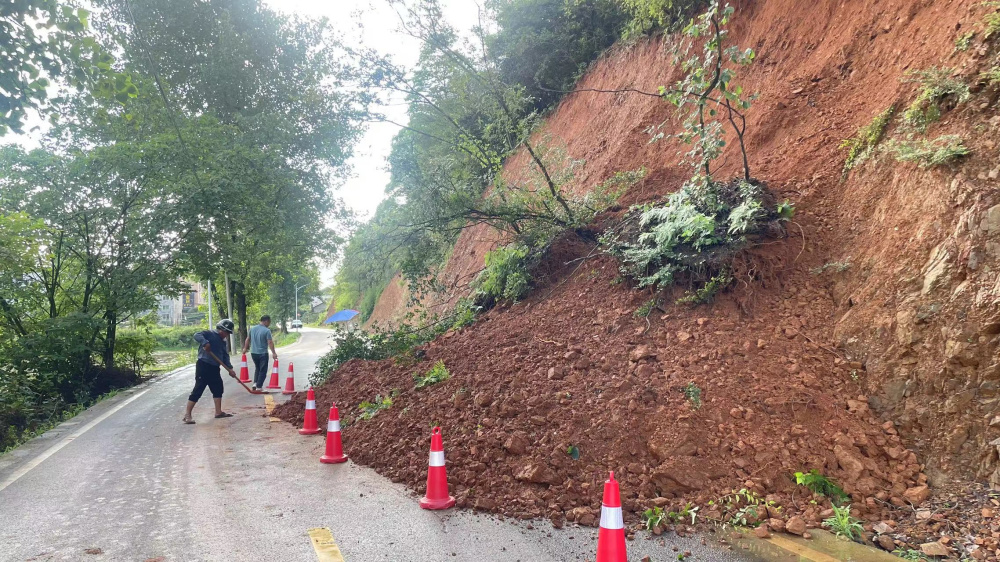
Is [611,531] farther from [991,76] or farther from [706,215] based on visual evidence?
[991,76]

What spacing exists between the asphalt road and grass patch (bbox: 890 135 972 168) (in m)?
4.08

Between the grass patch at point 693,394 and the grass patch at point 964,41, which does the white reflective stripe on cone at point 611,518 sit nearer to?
the grass patch at point 693,394

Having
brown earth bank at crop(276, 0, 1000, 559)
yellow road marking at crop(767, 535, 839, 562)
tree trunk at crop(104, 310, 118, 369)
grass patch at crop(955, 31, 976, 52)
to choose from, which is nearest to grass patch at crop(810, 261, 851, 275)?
brown earth bank at crop(276, 0, 1000, 559)

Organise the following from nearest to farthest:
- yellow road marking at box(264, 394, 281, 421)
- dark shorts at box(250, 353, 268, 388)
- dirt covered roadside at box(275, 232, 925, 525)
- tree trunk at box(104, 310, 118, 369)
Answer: dirt covered roadside at box(275, 232, 925, 525)
yellow road marking at box(264, 394, 281, 421)
tree trunk at box(104, 310, 118, 369)
dark shorts at box(250, 353, 268, 388)

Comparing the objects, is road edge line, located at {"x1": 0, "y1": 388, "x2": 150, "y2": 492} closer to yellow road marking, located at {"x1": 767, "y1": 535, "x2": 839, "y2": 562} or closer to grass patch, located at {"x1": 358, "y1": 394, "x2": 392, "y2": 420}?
grass patch, located at {"x1": 358, "y1": 394, "x2": 392, "y2": 420}

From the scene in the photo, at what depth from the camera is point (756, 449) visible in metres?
4.14

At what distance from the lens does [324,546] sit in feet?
11.5

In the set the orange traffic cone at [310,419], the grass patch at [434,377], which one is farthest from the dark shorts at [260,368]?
the grass patch at [434,377]

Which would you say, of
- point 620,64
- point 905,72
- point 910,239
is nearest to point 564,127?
point 620,64

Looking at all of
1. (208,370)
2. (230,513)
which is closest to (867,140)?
(230,513)

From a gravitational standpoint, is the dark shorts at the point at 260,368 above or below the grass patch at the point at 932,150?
below

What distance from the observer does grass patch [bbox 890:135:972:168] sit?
187 inches

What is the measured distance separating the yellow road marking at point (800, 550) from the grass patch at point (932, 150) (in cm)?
377

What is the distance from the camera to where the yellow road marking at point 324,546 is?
3.32 meters
